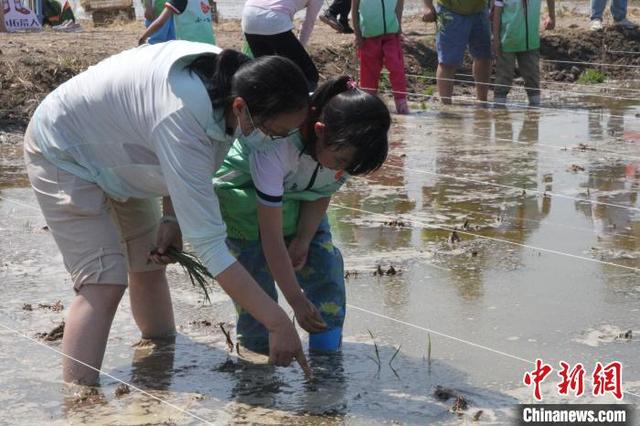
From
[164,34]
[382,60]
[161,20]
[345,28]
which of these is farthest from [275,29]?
[345,28]

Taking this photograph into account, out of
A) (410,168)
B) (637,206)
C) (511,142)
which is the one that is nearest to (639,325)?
(637,206)

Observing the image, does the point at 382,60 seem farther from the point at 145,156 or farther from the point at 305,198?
the point at 145,156

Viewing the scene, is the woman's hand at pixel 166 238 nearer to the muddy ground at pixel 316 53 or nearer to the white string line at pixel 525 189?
the white string line at pixel 525 189

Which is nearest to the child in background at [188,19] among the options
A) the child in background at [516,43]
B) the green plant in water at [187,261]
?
the child in background at [516,43]

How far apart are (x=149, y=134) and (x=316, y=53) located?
8811 millimetres

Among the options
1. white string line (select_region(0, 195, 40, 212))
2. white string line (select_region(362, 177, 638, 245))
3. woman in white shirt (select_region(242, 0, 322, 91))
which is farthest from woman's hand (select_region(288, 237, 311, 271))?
woman in white shirt (select_region(242, 0, 322, 91))

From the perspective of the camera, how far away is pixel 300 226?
4152mm

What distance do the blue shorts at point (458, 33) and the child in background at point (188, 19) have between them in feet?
8.75

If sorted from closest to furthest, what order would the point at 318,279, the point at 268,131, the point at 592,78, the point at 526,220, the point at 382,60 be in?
the point at 268,131
the point at 318,279
the point at 526,220
the point at 382,60
the point at 592,78

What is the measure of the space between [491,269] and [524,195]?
5.62ft

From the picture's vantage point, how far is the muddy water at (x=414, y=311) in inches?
151

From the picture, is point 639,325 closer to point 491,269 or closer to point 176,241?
point 491,269

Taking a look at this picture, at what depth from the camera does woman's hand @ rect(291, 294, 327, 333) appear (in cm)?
387

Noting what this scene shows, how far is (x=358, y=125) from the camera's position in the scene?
3631mm
